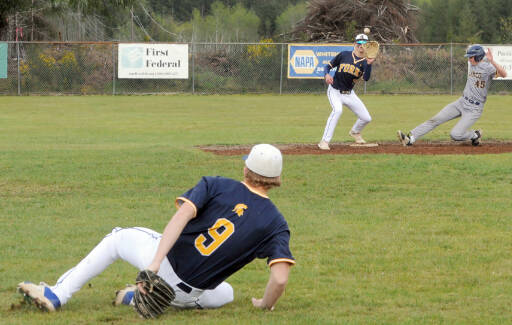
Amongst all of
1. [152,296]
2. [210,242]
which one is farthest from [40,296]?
[210,242]

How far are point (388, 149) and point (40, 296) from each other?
10006 millimetres

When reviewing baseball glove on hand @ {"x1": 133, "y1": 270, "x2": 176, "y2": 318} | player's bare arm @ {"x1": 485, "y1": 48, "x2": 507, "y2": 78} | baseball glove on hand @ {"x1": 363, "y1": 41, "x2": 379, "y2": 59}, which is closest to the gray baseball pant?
player's bare arm @ {"x1": 485, "y1": 48, "x2": 507, "y2": 78}

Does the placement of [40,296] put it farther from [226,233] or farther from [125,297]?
[226,233]

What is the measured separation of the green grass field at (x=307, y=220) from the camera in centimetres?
534

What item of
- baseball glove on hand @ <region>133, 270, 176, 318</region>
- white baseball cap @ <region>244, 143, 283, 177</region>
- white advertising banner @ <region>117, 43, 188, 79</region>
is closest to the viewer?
baseball glove on hand @ <region>133, 270, 176, 318</region>

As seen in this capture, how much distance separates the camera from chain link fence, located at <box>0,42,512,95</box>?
31.9m

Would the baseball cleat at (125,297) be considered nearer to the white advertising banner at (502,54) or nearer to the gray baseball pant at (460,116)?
the gray baseball pant at (460,116)

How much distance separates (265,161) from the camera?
4684mm

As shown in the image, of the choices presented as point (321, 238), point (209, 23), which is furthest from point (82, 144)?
point (209, 23)

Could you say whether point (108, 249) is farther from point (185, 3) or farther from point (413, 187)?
point (185, 3)

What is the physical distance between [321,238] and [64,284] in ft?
10.6

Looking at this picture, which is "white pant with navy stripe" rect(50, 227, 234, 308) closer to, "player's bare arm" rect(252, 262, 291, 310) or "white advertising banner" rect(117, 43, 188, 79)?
"player's bare arm" rect(252, 262, 291, 310)

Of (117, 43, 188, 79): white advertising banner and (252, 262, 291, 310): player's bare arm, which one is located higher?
(117, 43, 188, 79): white advertising banner

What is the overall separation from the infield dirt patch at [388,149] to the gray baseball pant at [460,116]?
250 mm
